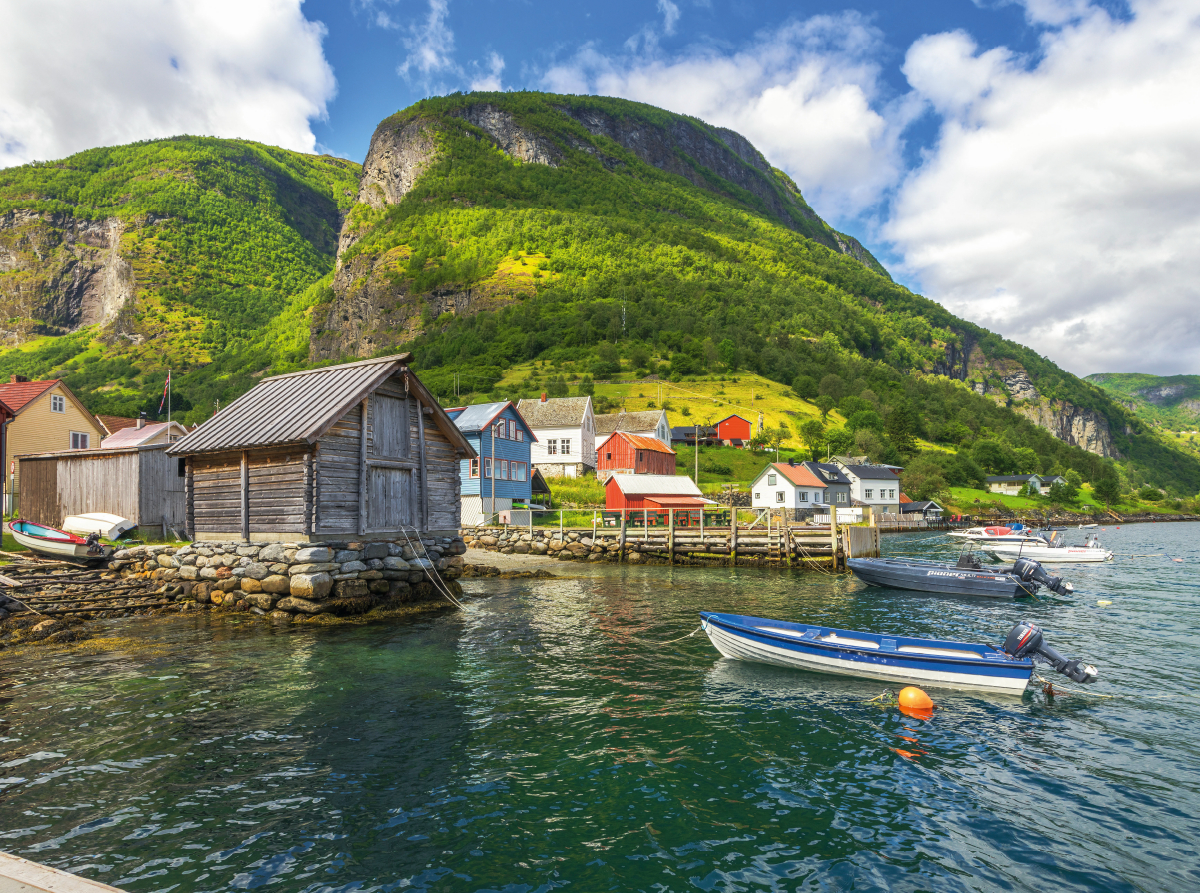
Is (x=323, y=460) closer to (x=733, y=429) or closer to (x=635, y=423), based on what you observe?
(x=635, y=423)

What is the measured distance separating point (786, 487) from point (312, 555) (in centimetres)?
6689

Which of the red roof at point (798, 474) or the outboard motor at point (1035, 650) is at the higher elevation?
the red roof at point (798, 474)

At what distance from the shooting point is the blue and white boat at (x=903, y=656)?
555 inches

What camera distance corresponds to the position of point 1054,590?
29750mm

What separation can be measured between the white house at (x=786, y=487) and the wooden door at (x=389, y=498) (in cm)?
5955

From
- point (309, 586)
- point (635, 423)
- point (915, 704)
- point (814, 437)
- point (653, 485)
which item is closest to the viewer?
point (915, 704)

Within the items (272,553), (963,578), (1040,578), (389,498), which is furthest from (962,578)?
(272,553)

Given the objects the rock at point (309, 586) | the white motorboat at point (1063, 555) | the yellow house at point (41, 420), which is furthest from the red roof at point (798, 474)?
the yellow house at point (41, 420)

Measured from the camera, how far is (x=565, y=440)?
7875cm

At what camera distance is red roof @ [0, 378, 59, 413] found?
41531 millimetres

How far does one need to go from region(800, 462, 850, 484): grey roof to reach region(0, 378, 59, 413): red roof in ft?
255

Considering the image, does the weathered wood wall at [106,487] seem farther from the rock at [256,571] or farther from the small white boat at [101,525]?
the rock at [256,571]

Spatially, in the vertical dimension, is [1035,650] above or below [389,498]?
below

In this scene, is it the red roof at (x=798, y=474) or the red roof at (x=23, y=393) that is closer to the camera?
the red roof at (x=23, y=393)
